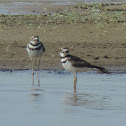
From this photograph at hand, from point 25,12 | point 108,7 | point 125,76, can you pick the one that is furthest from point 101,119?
point 108,7

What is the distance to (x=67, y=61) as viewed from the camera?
37.6 ft

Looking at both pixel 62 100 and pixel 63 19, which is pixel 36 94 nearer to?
pixel 62 100

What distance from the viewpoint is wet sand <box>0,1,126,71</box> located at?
15156 mm

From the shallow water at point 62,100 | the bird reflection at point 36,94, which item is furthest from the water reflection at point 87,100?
the bird reflection at point 36,94

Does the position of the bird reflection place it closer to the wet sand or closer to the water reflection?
the water reflection


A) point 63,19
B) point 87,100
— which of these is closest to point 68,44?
point 63,19

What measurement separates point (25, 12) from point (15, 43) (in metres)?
8.01

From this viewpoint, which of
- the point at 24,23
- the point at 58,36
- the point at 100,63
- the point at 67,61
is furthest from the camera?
the point at 24,23

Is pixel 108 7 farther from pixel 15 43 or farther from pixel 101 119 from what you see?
pixel 101 119

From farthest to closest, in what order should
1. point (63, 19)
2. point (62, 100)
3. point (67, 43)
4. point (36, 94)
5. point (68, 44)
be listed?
1. point (63, 19)
2. point (67, 43)
3. point (68, 44)
4. point (36, 94)
5. point (62, 100)

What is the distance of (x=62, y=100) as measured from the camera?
990cm

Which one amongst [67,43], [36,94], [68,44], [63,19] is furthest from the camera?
[63,19]

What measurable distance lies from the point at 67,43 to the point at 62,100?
7585 millimetres

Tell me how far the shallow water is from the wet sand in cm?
167
